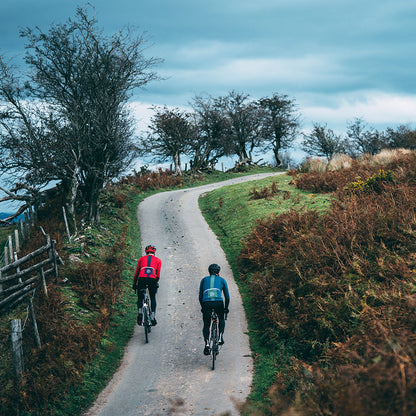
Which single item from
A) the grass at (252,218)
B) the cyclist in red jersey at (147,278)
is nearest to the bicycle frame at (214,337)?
the grass at (252,218)

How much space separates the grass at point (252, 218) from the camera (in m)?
8.40

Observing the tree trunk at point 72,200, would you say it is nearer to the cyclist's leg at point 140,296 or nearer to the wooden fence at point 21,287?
the wooden fence at point 21,287

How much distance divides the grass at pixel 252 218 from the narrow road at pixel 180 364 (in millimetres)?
274

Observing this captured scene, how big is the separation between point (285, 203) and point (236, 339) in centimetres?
1187

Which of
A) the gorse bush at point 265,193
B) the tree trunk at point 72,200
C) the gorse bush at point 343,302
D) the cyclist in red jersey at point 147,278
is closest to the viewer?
the gorse bush at point 343,302

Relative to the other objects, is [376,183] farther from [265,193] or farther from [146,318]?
[146,318]

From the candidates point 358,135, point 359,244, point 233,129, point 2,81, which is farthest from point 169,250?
point 358,135

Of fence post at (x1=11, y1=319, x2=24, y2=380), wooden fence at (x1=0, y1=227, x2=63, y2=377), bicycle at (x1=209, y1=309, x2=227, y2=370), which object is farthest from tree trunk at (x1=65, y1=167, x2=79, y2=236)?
bicycle at (x1=209, y1=309, x2=227, y2=370)

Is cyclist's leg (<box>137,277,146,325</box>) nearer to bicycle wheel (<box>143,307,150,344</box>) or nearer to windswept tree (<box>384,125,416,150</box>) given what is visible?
bicycle wheel (<box>143,307,150,344</box>)

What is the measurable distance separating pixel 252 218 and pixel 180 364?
11.5 meters

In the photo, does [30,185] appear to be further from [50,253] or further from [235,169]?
[235,169]

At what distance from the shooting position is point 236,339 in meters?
10.1

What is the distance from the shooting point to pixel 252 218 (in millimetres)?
19484

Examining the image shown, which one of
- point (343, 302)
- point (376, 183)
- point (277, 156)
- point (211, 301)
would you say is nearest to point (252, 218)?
point (376, 183)
